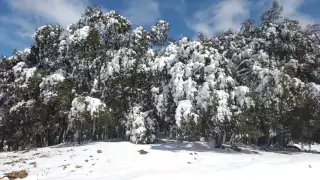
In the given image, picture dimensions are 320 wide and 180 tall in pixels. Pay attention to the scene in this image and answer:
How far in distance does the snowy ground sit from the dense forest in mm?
2455

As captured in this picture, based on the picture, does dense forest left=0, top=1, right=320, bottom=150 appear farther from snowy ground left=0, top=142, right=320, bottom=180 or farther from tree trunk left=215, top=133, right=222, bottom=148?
snowy ground left=0, top=142, right=320, bottom=180

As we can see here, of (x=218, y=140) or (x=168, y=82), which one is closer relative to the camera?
(x=218, y=140)

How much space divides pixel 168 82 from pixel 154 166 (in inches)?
360

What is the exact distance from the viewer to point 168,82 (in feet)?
71.3

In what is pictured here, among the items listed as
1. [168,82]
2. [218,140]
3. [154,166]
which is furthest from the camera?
[168,82]

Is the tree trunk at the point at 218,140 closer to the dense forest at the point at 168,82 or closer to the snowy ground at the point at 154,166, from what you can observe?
the dense forest at the point at 168,82

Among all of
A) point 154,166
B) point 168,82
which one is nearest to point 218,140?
point 168,82

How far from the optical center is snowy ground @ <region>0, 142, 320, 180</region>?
10.3m

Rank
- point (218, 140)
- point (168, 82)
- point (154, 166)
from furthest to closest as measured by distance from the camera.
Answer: point (168, 82) → point (218, 140) → point (154, 166)

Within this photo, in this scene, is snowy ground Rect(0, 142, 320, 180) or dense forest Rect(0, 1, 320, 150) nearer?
snowy ground Rect(0, 142, 320, 180)

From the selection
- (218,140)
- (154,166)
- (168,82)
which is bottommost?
(154,166)

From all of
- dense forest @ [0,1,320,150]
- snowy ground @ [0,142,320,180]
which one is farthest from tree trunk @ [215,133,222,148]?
snowy ground @ [0,142,320,180]

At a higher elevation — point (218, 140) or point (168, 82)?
point (168, 82)

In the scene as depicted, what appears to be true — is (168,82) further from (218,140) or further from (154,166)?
(154,166)
